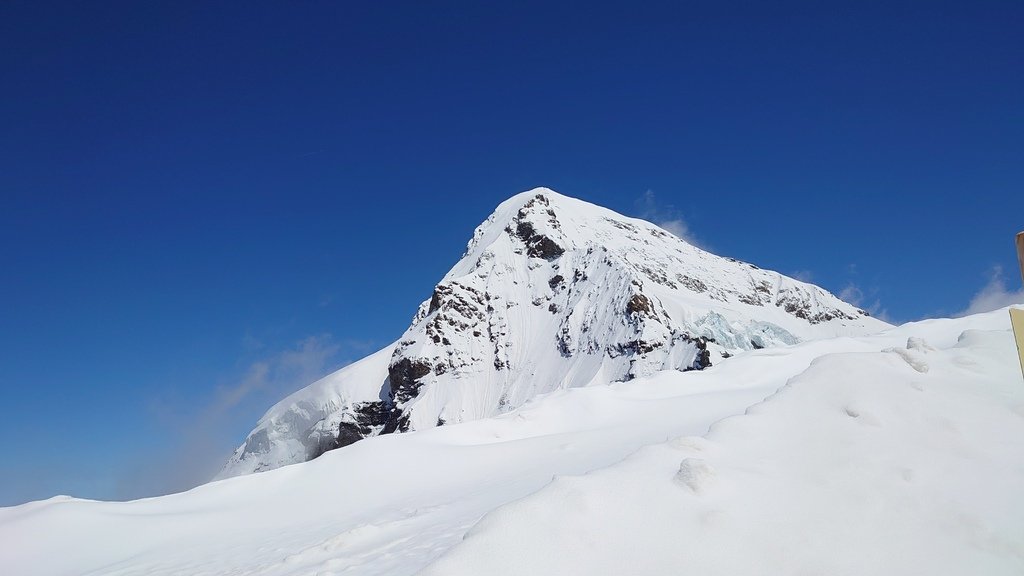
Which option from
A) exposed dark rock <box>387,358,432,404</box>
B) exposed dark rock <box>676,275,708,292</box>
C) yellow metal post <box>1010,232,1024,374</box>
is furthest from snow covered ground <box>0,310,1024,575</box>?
exposed dark rock <box>676,275,708,292</box>

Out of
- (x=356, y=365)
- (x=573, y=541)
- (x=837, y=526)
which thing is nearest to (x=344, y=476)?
(x=573, y=541)

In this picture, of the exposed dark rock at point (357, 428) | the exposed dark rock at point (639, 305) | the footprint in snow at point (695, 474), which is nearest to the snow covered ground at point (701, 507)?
the footprint in snow at point (695, 474)

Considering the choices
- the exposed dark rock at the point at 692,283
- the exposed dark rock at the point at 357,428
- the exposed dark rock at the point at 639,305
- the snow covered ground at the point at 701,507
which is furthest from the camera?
the exposed dark rock at the point at 692,283

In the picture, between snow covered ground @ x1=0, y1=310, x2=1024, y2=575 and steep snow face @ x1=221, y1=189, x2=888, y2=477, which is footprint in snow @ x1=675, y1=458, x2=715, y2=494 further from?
steep snow face @ x1=221, y1=189, x2=888, y2=477

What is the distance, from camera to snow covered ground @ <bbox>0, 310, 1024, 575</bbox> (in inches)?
139

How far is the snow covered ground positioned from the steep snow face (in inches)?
2532

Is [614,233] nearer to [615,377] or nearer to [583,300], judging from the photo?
[583,300]

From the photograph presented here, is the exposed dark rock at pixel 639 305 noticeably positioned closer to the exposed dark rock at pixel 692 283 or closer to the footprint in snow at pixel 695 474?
the exposed dark rock at pixel 692 283

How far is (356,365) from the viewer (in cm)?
10712

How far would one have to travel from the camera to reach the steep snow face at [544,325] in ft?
260

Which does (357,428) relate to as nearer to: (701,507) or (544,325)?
(544,325)

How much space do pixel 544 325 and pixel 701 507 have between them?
89.9 meters

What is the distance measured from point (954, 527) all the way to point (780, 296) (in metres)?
110

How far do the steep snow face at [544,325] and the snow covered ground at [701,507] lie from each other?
2532 inches
